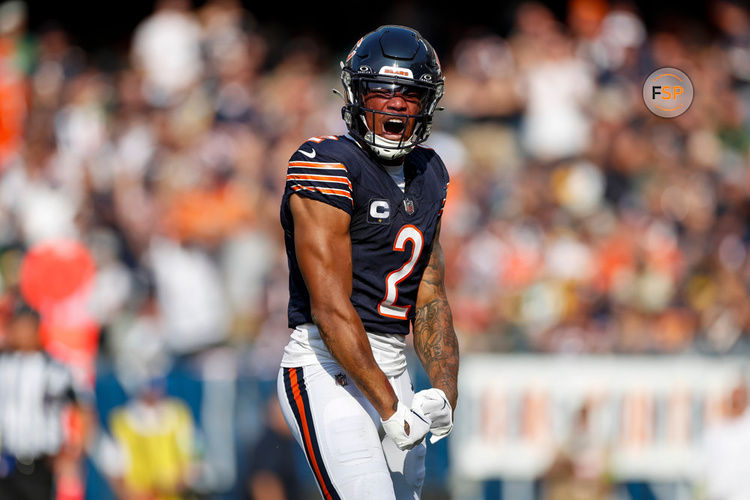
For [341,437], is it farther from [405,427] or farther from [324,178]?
[324,178]

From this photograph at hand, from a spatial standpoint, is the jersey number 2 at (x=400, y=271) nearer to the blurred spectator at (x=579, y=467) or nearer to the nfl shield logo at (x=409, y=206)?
the nfl shield logo at (x=409, y=206)

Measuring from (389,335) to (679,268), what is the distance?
7.18 meters

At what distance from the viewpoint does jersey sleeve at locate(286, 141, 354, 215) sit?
4.32m

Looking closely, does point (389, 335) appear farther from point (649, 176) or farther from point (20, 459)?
point (649, 176)

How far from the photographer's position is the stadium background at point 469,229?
399 inches

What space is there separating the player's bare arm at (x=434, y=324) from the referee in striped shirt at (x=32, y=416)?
531 centimetres

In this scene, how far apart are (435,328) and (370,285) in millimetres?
399

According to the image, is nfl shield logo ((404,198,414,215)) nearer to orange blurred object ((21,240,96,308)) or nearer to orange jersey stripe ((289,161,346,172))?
orange jersey stripe ((289,161,346,172))

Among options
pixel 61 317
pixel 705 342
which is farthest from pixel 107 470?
pixel 705 342

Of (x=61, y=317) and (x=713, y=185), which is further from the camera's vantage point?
(x=713, y=185)

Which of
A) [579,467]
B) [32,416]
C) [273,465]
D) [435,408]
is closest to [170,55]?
[32,416]

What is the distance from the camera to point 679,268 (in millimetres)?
11242

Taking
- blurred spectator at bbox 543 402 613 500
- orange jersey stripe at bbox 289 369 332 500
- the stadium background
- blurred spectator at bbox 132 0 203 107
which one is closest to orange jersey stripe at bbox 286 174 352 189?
orange jersey stripe at bbox 289 369 332 500

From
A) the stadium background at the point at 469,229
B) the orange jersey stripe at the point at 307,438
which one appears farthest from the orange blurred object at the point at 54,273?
the orange jersey stripe at the point at 307,438
